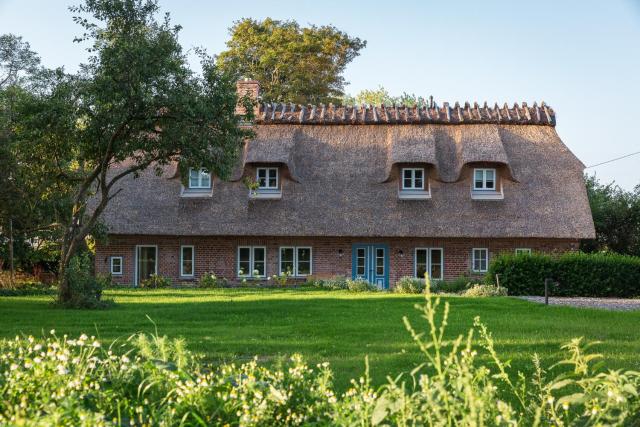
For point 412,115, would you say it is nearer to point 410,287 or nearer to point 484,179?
point 484,179

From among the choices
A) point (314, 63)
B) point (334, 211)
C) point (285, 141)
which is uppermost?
point (314, 63)

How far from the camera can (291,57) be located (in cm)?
4622

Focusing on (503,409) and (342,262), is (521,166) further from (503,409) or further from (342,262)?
(503,409)

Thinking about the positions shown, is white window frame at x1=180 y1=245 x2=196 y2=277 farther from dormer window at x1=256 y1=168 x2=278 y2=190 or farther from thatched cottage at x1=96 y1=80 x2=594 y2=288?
dormer window at x1=256 y1=168 x2=278 y2=190

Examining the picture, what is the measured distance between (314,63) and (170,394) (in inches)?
1687

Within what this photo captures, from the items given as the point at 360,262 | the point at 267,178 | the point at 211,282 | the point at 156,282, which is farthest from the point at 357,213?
the point at 156,282

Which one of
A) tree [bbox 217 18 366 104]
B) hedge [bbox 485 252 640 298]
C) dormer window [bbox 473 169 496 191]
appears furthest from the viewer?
tree [bbox 217 18 366 104]

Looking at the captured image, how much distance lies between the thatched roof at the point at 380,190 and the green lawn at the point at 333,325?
9.09m

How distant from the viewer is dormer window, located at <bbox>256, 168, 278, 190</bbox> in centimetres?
3203

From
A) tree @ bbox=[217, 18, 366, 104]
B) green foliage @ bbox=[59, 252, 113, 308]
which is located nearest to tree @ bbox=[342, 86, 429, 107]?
tree @ bbox=[217, 18, 366, 104]

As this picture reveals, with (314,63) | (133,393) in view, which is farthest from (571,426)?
(314,63)

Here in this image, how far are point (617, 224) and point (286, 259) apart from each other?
1598 cm

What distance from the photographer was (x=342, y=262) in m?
31.2

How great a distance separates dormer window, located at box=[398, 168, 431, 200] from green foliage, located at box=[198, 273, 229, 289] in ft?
25.4
